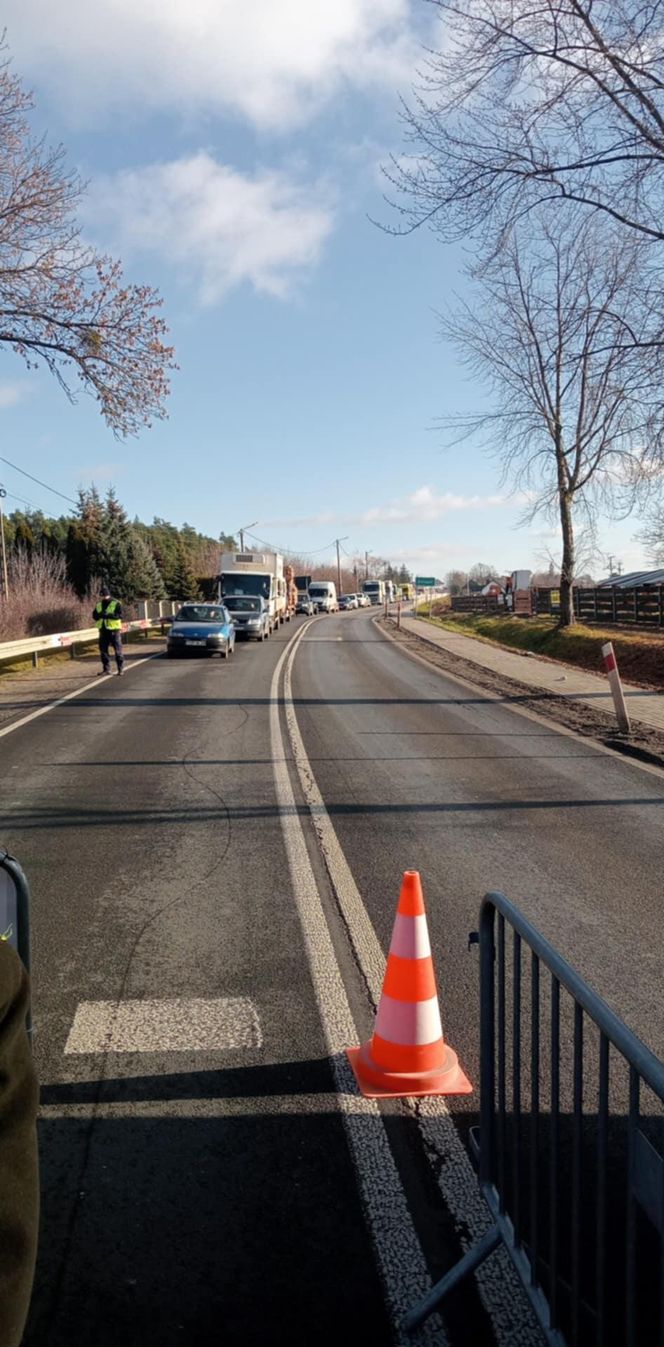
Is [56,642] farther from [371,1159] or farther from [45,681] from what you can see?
[371,1159]

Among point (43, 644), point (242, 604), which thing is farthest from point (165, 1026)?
point (242, 604)

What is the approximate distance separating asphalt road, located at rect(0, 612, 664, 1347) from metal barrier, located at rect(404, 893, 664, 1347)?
6.2 inches

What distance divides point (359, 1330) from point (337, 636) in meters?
35.9

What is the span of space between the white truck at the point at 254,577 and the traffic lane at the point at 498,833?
25168 mm

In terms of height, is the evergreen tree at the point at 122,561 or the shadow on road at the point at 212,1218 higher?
the evergreen tree at the point at 122,561

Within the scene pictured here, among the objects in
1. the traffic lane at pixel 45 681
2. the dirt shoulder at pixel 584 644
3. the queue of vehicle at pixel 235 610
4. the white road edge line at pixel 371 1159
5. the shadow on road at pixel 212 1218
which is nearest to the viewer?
the shadow on road at pixel 212 1218

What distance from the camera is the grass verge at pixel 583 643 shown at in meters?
21.9

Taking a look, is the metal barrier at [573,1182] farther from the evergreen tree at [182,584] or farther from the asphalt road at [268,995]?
the evergreen tree at [182,584]

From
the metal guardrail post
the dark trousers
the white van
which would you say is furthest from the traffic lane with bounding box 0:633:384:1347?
the white van

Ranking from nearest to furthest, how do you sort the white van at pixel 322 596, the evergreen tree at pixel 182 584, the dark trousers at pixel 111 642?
the dark trousers at pixel 111 642 → the evergreen tree at pixel 182 584 → the white van at pixel 322 596

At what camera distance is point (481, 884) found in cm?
618

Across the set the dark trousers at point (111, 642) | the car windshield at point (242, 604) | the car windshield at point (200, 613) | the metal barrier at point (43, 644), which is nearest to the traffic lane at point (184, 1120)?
the dark trousers at point (111, 642)

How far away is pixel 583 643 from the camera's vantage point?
92.2ft

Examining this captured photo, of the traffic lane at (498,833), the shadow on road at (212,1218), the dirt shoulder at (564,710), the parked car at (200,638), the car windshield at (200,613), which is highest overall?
the car windshield at (200,613)
